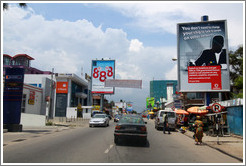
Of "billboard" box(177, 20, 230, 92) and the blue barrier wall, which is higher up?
"billboard" box(177, 20, 230, 92)

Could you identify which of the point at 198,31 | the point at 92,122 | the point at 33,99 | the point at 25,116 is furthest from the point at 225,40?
the point at 33,99

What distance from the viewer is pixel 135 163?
6.93 meters

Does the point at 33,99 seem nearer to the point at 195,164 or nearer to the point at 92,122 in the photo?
the point at 92,122

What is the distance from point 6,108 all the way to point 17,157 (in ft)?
38.7

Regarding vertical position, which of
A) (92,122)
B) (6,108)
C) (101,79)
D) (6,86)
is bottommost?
(92,122)

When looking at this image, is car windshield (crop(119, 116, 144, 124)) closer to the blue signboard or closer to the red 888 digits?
the blue signboard

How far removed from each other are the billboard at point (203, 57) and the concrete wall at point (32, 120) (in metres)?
17.3

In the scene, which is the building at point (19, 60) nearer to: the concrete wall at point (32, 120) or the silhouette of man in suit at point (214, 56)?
the concrete wall at point (32, 120)

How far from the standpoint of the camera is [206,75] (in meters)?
24.0

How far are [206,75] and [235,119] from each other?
8162 millimetres

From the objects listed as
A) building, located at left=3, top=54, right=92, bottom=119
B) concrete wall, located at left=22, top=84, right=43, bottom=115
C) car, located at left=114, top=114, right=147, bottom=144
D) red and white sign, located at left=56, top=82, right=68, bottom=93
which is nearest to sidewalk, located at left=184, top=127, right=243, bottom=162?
car, located at left=114, top=114, right=147, bottom=144

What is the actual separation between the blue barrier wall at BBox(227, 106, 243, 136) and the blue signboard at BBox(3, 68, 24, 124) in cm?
1745

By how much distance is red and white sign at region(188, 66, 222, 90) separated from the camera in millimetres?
23703

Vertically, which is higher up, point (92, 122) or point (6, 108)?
point (6, 108)
